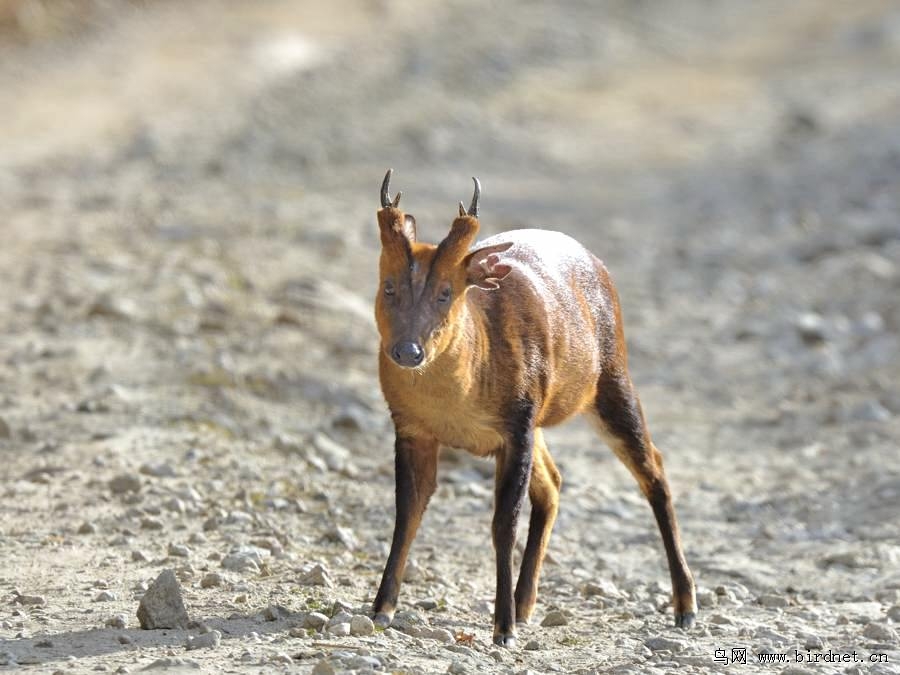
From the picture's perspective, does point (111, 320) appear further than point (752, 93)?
No

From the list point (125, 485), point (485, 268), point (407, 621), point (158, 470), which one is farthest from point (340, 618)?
point (158, 470)

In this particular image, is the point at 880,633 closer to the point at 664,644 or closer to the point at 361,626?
the point at 664,644

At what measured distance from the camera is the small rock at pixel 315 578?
746 centimetres

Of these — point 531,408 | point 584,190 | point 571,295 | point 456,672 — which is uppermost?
point 584,190

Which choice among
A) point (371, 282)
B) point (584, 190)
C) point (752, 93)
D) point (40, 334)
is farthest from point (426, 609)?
point (752, 93)

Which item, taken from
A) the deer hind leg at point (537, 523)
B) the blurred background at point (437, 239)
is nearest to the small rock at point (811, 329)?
Answer: the blurred background at point (437, 239)

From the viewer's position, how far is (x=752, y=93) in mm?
24188

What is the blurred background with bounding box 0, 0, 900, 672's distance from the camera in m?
9.16

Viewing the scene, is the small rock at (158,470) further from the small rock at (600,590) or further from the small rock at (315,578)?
the small rock at (600,590)

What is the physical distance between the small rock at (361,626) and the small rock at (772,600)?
2214mm

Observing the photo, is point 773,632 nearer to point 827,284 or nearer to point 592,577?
point 592,577

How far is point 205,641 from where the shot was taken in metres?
6.41

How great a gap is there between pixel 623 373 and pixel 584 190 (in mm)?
11530

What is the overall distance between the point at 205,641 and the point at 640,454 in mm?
2459
